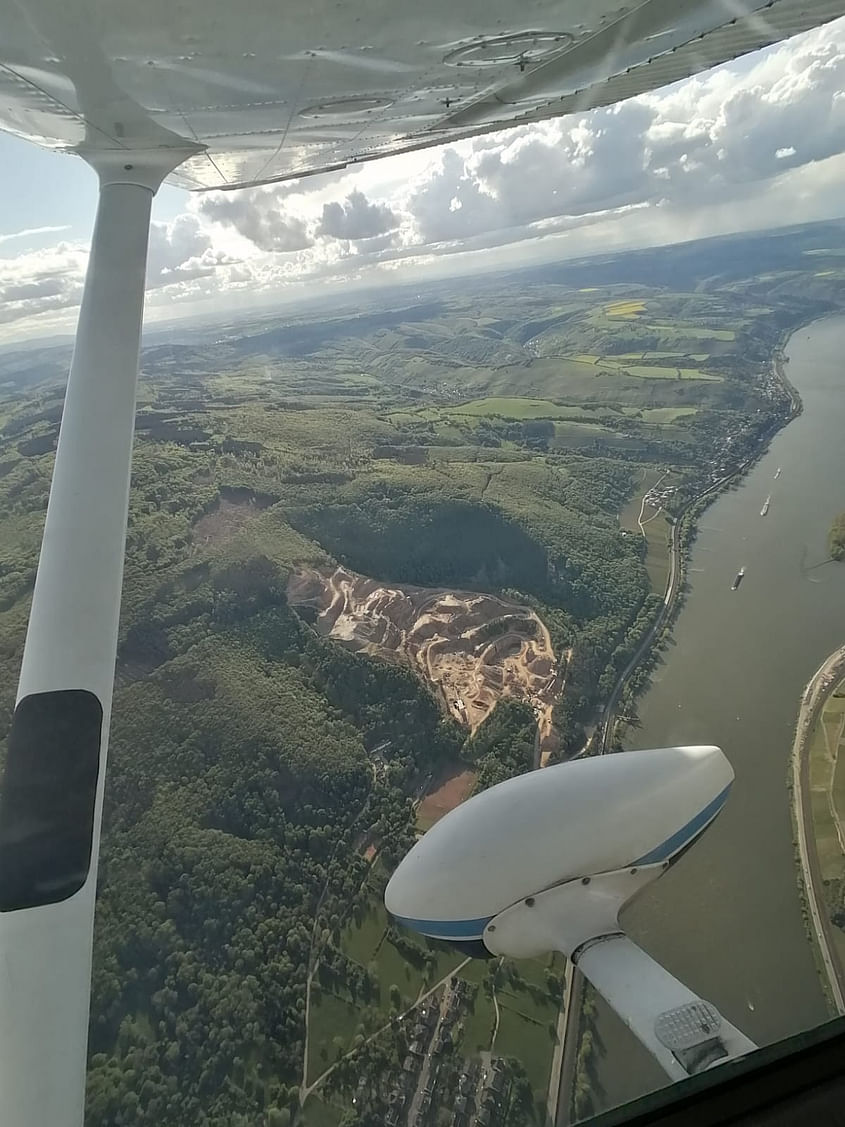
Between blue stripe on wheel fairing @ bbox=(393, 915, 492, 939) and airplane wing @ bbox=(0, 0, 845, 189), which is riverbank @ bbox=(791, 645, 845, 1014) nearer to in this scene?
blue stripe on wheel fairing @ bbox=(393, 915, 492, 939)

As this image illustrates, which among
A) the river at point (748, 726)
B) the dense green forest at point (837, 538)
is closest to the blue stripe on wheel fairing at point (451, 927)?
the river at point (748, 726)

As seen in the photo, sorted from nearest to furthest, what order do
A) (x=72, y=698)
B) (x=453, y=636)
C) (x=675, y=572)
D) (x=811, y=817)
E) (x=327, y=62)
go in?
(x=327, y=62)
(x=72, y=698)
(x=811, y=817)
(x=453, y=636)
(x=675, y=572)

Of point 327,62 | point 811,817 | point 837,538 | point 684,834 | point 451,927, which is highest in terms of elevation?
point 327,62

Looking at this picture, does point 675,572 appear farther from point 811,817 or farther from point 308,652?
point 308,652

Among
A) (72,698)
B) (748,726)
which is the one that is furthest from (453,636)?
(72,698)

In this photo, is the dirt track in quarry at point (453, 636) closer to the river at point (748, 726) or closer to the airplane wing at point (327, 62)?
the river at point (748, 726)

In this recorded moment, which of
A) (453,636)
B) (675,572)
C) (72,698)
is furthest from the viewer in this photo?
(675,572)

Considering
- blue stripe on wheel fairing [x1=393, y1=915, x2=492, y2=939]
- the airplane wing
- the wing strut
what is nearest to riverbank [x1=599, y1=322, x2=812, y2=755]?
blue stripe on wheel fairing [x1=393, y1=915, x2=492, y2=939]

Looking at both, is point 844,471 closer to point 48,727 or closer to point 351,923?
point 351,923
